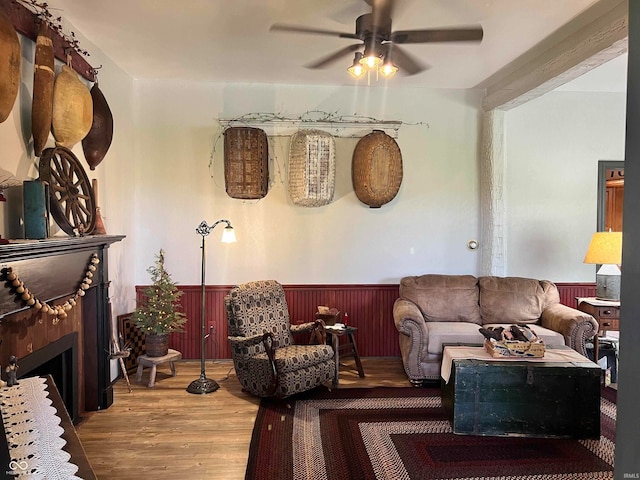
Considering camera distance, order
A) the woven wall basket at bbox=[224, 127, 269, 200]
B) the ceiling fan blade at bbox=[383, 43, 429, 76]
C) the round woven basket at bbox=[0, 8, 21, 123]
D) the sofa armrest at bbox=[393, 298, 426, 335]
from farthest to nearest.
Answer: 1. the woven wall basket at bbox=[224, 127, 269, 200]
2. the sofa armrest at bbox=[393, 298, 426, 335]
3. the ceiling fan blade at bbox=[383, 43, 429, 76]
4. the round woven basket at bbox=[0, 8, 21, 123]

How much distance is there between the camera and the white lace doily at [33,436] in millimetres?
1234

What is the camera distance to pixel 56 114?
286cm

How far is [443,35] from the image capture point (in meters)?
2.60

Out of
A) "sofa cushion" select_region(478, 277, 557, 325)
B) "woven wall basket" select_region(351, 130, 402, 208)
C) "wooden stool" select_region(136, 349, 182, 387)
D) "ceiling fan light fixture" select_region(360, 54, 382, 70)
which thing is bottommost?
"wooden stool" select_region(136, 349, 182, 387)

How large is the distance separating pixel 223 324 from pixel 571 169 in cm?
412

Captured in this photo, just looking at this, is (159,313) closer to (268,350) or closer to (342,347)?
(268,350)

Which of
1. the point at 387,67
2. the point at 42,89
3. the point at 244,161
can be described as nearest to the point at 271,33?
the point at 387,67

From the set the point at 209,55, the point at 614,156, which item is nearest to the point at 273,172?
the point at 209,55

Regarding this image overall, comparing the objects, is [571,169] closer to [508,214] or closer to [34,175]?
[508,214]

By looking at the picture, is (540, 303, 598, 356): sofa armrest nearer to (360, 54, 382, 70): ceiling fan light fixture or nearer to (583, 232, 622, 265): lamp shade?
(583, 232, 622, 265): lamp shade

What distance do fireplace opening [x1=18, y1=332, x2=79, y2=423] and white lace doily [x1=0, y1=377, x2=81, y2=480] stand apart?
1188 millimetres

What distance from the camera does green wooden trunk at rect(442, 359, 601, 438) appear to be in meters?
3.01

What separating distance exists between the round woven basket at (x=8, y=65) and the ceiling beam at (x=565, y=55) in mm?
3399

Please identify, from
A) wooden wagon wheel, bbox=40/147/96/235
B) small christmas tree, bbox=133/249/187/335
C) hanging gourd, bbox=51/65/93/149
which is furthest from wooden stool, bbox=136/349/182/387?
hanging gourd, bbox=51/65/93/149
